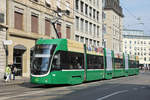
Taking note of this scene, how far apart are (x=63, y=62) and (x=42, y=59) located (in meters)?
1.53

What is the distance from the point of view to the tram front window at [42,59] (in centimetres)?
1798

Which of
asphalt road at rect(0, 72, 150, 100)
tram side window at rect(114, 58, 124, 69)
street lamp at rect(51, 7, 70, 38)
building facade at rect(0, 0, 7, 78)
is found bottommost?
asphalt road at rect(0, 72, 150, 100)

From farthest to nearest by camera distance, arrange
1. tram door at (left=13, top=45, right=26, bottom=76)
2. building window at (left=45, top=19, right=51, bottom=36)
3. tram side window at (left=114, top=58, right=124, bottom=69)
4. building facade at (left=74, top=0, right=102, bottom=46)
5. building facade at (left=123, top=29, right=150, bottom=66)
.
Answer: building facade at (left=123, top=29, right=150, bottom=66) < building facade at (left=74, top=0, right=102, bottom=46) < building window at (left=45, top=19, right=51, bottom=36) < tram side window at (left=114, top=58, right=124, bottom=69) < tram door at (left=13, top=45, right=26, bottom=76)

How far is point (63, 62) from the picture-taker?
19016 millimetres

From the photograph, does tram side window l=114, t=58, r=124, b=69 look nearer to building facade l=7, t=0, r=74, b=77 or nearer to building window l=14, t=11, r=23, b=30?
building facade l=7, t=0, r=74, b=77

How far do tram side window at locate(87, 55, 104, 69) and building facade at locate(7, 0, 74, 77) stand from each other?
875 centimetres

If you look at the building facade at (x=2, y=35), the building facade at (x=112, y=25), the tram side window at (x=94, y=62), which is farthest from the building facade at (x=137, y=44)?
the building facade at (x=2, y=35)

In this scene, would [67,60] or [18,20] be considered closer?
[67,60]

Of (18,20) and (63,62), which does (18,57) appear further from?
(63,62)

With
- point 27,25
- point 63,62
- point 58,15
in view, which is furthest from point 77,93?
point 58,15

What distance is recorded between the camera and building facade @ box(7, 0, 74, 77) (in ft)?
95.2

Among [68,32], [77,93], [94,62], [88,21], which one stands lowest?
[77,93]

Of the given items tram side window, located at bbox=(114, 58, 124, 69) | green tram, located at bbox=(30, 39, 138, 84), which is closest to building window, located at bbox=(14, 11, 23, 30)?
green tram, located at bbox=(30, 39, 138, 84)

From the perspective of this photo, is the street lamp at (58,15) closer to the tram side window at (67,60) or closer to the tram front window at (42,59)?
the tram side window at (67,60)
